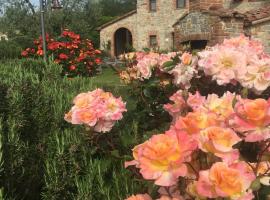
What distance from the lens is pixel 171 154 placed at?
1.37m

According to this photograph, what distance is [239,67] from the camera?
2.31m

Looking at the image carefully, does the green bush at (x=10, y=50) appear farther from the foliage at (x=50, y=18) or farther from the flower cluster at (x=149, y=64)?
the flower cluster at (x=149, y=64)

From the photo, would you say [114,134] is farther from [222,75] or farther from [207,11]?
[207,11]

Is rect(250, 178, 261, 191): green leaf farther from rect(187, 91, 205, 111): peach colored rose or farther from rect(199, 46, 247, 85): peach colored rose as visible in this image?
rect(199, 46, 247, 85): peach colored rose

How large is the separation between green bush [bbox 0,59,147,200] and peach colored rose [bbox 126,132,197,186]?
452 millimetres

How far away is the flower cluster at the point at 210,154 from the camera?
1.33m

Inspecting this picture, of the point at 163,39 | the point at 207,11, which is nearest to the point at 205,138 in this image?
the point at 207,11

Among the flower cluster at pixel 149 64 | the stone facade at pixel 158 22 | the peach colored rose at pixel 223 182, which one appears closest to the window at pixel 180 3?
the stone facade at pixel 158 22

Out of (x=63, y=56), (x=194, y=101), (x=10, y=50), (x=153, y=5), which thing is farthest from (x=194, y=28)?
(x=153, y=5)

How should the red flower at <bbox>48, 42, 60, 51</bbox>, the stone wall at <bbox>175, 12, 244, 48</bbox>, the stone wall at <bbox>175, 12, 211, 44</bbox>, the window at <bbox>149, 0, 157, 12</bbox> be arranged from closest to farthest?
the red flower at <bbox>48, 42, 60, 51</bbox>, the stone wall at <bbox>175, 12, 244, 48</bbox>, the stone wall at <bbox>175, 12, 211, 44</bbox>, the window at <bbox>149, 0, 157, 12</bbox>

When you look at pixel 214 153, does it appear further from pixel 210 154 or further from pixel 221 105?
pixel 221 105

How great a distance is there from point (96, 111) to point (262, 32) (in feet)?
50.0

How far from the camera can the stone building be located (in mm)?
16375

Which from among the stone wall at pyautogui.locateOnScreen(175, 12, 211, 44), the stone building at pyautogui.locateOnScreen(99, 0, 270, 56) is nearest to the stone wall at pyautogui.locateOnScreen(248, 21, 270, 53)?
the stone building at pyautogui.locateOnScreen(99, 0, 270, 56)
